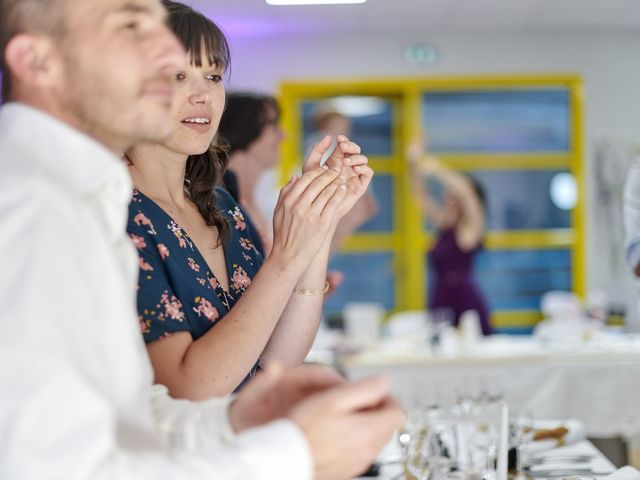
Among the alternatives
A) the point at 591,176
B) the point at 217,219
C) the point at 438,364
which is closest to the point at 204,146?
the point at 217,219

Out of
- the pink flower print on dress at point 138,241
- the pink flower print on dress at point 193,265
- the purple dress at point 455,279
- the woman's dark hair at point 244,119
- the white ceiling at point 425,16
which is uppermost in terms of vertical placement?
the white ceiling at point 425,16

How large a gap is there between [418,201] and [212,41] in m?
5.81

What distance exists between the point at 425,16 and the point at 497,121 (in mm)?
1437

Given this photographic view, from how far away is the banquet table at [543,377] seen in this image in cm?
426

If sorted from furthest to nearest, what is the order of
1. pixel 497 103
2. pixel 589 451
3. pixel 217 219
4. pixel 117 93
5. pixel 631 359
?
pixel 497 103, pixel 631 359, pixel 589 451, pixel 217 219, pixel 117 93

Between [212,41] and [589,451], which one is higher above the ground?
[212,41]

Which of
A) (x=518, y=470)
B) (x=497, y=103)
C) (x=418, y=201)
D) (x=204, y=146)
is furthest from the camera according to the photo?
(x=497, y=103)

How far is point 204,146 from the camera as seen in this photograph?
1575 mm

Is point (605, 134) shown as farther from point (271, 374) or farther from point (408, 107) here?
point (271, 374)

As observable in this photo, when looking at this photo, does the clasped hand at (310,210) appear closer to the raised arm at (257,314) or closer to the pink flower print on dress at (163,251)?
the raised arm at (257,314)

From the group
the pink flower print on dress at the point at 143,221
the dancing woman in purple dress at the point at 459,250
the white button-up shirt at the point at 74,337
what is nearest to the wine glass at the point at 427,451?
the pink flower print on dress at the point at 143,221

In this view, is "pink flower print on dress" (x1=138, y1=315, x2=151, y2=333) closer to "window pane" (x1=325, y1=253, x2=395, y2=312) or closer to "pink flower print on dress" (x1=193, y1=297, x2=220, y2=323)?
"pink flower print on dress" (x1=193, y1=297, x2=220, y2=323)

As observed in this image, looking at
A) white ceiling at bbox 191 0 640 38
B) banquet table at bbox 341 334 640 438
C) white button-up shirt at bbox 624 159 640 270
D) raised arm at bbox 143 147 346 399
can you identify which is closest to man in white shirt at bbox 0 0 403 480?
raised arm at bbox 143 147 346 399

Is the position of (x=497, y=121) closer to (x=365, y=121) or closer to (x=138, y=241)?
(x=365, y=121)
